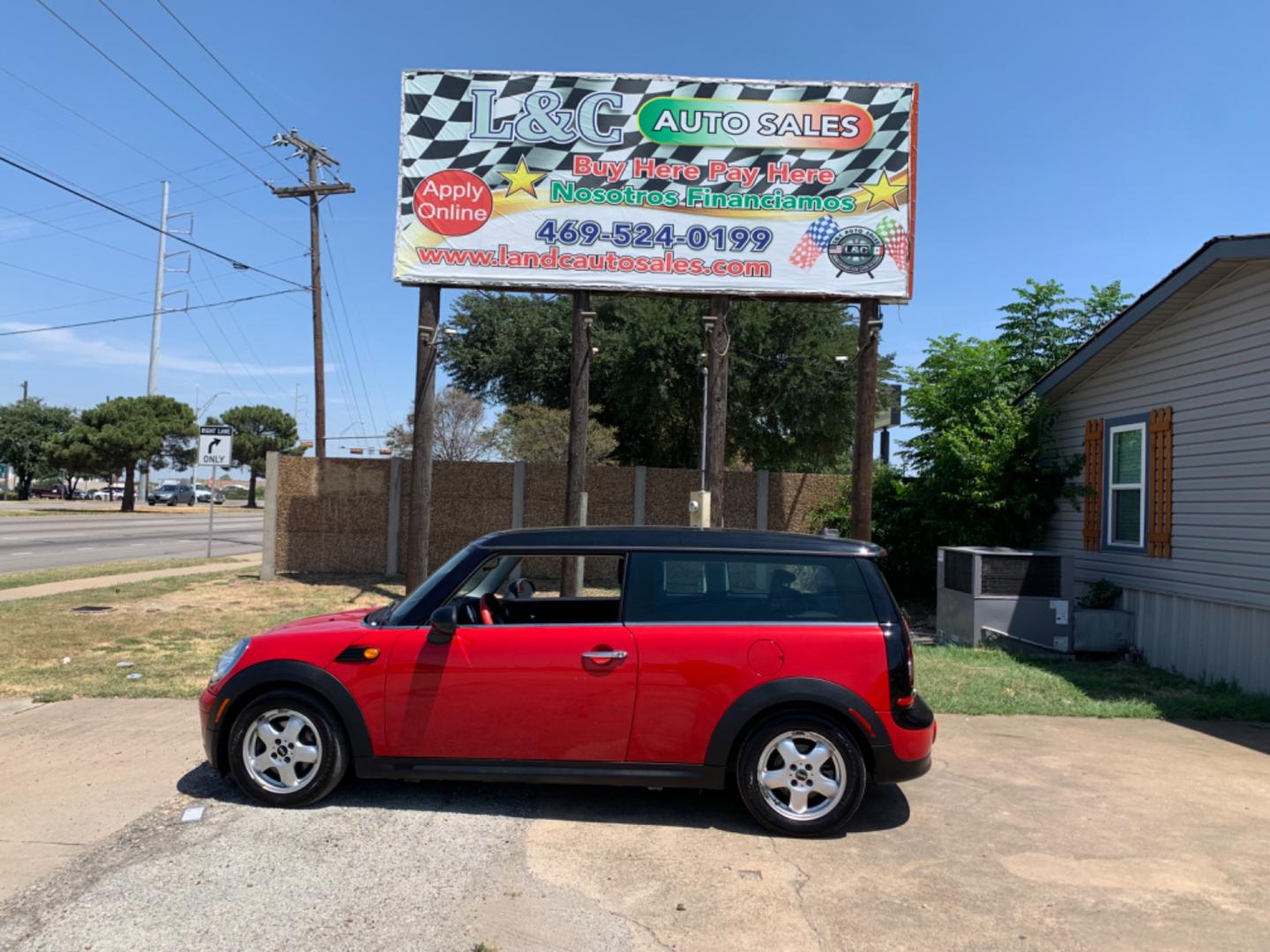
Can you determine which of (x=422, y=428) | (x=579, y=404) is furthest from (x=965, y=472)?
(x=422, y=428)

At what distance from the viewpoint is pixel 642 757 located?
16.1 feet

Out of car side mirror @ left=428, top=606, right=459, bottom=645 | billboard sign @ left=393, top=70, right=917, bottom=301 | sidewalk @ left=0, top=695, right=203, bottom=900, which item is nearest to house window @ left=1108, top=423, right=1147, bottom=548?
billboard sign @ left=393, top=70, right=917, bottom=301

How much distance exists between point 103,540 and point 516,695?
89.9 feet

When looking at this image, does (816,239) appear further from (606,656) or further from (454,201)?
(606,656)

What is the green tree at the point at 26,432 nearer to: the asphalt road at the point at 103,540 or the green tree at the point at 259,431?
the green tree at the point at 259,431

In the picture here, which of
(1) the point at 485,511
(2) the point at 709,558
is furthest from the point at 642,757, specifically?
(1) the point at 485,511

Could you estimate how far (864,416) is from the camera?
13.2 meters

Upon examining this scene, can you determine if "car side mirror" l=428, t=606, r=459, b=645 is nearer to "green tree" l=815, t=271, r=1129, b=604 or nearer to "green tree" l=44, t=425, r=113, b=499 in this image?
"green tree" l=815, t=271, r=1129, b=604

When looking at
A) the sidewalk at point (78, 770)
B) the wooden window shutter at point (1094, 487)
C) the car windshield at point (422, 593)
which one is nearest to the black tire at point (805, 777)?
the car windshield at point (422, 593)

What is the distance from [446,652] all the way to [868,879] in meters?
2.45

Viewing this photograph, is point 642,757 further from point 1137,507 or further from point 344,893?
point 1137,507

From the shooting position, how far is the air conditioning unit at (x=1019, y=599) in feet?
34.6

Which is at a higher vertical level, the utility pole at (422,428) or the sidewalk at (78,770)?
the utility pole at (422,428)

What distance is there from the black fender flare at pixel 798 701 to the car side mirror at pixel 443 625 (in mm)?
1530
